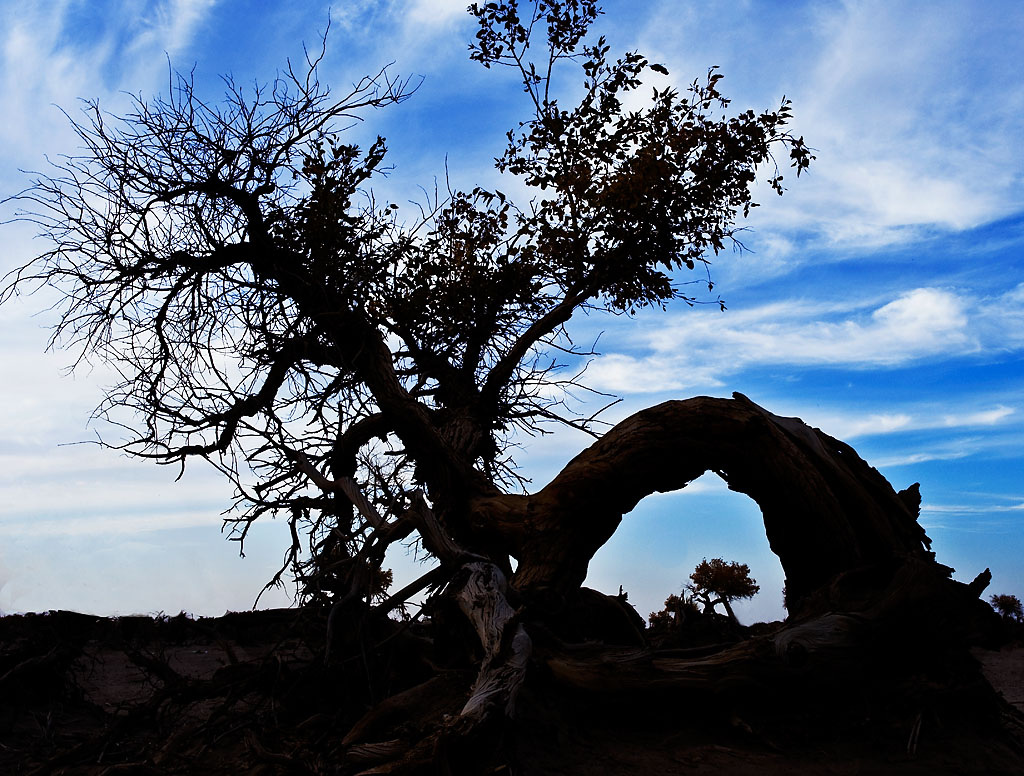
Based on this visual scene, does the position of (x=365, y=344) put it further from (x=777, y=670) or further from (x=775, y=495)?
(x=777, y=670)

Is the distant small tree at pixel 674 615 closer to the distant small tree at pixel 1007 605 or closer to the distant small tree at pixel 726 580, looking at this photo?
the distant small tree at pixel 726 580

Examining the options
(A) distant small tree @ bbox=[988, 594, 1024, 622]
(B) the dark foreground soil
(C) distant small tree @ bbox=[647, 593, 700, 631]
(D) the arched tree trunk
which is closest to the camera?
(B) the dark foreground soil

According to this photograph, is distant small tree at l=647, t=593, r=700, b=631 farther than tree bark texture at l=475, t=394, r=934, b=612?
Yes

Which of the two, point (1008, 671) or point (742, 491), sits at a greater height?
point (742, 491)

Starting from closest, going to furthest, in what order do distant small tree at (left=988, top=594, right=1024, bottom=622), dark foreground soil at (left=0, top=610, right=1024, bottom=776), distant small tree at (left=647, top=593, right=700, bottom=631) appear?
dark foreground soil at (left=0, top=610, right=1024, bottom=776), distant small tree at (left=647, top=593, right=700, bottom=631), distant small tree at (left=988, top=594, right=1024, bottom=622)

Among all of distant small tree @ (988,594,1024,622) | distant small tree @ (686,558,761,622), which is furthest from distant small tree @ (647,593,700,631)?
distant small tree @ (988,594,1024,622)

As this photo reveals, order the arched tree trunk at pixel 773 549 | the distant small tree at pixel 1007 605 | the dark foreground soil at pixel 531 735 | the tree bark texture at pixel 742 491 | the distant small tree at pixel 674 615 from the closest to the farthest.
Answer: the dark foreground soil at pixel 531 735
the arched tree trunk at pixel 773 549
the tree bark texture at pixel 742 491
the distant small tree at pixel 674 615
the distant small tree at pixel 1007 605

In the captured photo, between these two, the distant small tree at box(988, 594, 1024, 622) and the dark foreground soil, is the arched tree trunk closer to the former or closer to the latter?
the dark foreground soil

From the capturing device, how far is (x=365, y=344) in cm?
971

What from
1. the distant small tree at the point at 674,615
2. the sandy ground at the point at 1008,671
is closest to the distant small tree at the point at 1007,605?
the sandy ground at the point at 1008,671

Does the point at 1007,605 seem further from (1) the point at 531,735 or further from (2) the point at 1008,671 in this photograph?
(1) the point at 531,735

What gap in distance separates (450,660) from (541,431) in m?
3.61

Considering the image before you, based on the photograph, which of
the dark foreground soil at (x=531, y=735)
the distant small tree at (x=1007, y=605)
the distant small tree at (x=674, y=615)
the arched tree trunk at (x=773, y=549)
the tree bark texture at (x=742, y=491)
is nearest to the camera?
the dark foreground soil at (x=531, y=735)

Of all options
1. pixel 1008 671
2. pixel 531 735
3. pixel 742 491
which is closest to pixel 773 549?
pixel 742 491
